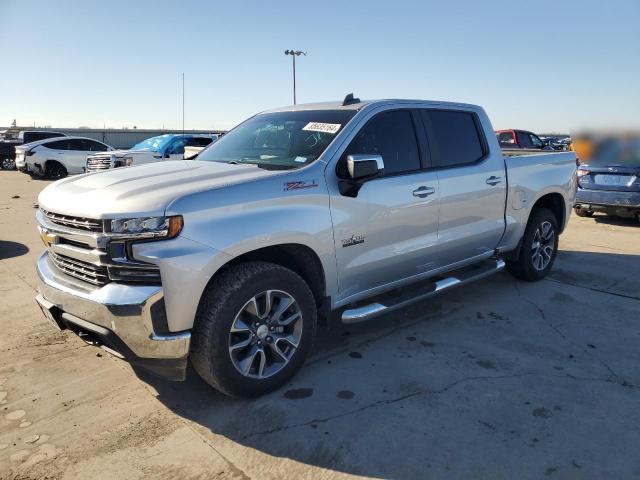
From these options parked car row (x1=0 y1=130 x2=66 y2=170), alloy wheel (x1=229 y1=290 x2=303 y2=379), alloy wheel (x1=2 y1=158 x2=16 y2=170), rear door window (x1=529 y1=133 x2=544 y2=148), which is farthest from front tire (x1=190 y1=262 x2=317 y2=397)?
alloy wheel (x1=2 y1=158 x2=16 y2=170)

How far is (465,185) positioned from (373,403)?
7.33 feet

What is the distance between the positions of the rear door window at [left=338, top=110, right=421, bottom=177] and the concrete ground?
1.43 meters

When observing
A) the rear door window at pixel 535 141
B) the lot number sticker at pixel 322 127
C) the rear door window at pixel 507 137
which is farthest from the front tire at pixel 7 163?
the lot number sticker at pixel 322 127

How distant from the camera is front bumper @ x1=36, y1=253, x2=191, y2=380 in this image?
2.78 metres

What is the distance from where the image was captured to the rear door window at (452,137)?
4.48 m

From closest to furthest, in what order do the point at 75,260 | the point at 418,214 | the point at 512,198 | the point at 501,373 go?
the point at 75,260 → the point at 501,373 → the point at 418,214 → the point at 512,198

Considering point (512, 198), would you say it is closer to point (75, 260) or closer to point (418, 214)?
point (418, 214)

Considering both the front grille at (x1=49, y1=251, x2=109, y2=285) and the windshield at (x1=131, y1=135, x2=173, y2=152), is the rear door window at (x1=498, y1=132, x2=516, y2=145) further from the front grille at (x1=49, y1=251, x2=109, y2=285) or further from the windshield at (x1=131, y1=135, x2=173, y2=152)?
the front grille at (x1=49, y1=251, x2=109, y2=285)

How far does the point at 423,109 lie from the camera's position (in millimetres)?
4500

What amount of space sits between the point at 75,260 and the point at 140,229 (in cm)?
63

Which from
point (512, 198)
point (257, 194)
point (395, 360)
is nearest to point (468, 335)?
point (395, 360)

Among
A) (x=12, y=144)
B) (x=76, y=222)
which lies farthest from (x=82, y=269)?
(x=12, y=144)

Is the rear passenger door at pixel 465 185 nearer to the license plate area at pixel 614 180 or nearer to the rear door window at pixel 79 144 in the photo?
the license plate area at pixel 614 180

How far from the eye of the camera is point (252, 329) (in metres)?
3.23
